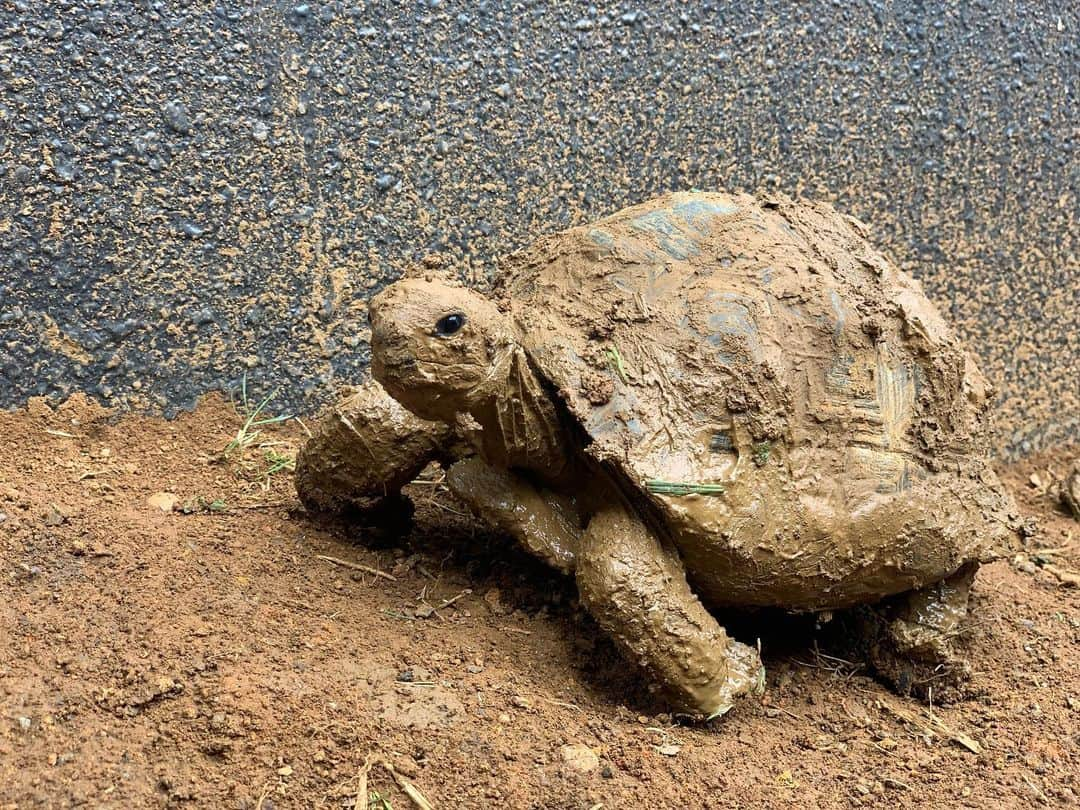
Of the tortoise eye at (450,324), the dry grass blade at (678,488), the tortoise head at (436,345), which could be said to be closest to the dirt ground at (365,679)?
the dry grass blade at (678,488)

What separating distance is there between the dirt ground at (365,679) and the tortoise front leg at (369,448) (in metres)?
0.18

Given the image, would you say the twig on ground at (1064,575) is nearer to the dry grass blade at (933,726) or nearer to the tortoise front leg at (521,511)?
the dry grass blade at (933,726)

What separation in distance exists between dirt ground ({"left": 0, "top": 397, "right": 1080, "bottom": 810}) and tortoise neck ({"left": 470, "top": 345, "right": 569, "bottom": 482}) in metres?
0.51

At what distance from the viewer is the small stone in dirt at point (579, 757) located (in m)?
2.52

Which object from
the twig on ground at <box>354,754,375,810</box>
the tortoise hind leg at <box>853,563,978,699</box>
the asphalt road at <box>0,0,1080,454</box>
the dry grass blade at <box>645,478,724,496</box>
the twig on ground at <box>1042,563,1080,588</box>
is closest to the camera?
the twig on ground at <box>354,754,375,810</box>

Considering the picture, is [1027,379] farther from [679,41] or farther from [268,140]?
[268,140]

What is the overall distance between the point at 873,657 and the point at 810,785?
80 cm

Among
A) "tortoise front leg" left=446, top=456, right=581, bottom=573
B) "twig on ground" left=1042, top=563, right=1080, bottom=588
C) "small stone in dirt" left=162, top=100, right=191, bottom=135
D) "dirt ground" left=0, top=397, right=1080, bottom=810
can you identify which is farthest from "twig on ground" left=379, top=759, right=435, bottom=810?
"twig on ground" left=1042, top=563, right=1080, bottom=588

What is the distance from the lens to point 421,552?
3.41m

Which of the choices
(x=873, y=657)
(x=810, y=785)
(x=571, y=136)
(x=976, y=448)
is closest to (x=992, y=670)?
(x=873, y=657)

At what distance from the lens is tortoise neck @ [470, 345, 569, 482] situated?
8.96ft

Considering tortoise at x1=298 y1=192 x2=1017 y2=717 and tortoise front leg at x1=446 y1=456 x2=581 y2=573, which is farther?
tortoise front leg at x1=446 y1=456 x2=581 y2=573

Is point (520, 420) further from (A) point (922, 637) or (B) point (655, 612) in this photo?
(A) point (922, 637)

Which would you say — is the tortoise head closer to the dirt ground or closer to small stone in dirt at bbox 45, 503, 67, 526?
the dirt ground
